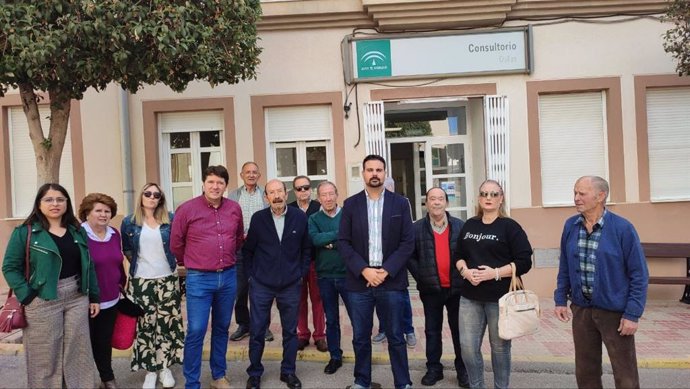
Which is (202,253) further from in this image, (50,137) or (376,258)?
(50,137)

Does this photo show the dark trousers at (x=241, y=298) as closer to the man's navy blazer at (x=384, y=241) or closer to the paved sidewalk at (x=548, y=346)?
the paved sidewalk at (x=548, y=346)

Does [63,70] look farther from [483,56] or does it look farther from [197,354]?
[483,56]

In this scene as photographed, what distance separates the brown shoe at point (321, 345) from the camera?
542cm

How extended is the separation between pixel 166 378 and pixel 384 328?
203 centimetres

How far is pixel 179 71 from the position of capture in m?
5.61

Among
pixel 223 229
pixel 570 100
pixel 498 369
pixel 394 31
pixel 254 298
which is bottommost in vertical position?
pixel 498 369

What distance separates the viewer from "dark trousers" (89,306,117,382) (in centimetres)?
438

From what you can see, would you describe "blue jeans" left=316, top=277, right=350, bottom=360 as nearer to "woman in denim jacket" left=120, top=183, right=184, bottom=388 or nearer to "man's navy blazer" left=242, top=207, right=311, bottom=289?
"man's navy blazer" left=242, top=207, right=311, bottom=289

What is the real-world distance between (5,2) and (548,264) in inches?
295

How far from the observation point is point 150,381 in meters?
4.59

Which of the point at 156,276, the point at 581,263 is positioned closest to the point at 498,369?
the point at 581,263

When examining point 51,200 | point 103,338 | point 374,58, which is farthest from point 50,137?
point 374,58

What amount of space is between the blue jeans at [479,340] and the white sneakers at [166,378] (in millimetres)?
2587

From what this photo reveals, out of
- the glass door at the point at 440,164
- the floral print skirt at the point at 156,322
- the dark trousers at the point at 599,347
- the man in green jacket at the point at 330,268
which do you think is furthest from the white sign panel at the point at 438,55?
the dark trousers at the point at 599,347
